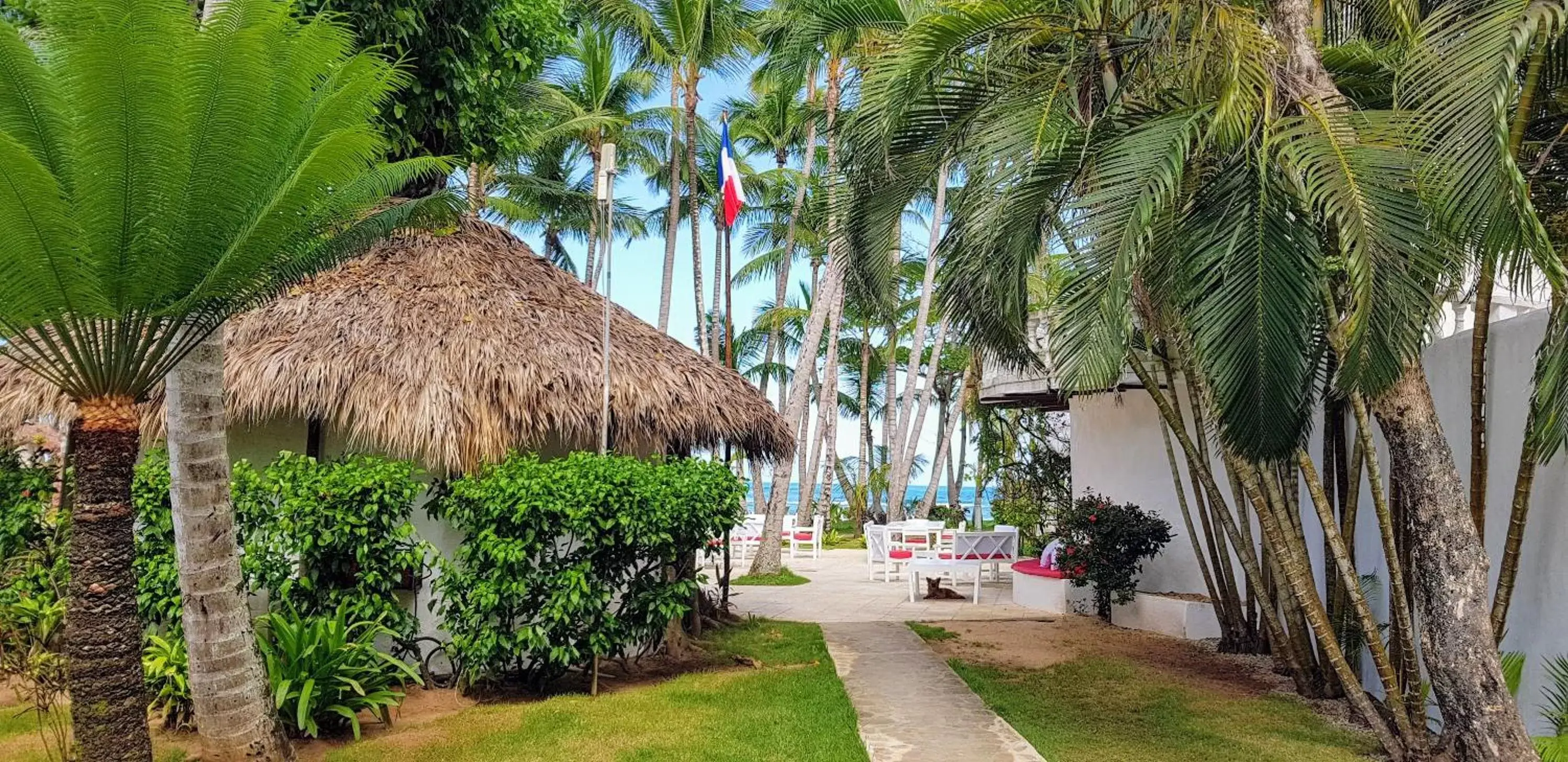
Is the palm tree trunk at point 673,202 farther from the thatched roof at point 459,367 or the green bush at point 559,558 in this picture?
the green bush at point 559,558

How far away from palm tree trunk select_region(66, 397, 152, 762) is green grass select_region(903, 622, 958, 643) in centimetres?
695

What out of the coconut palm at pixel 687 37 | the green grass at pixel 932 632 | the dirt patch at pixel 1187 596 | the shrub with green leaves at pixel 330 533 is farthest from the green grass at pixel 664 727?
the coconut palm at pixel 687 37

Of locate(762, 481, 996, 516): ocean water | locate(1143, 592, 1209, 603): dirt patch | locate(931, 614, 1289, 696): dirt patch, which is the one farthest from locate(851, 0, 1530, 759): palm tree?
locate(762, 481, 996, 516): ocean water

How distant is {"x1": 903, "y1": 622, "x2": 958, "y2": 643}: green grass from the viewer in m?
9.67

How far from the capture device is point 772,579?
603 inches

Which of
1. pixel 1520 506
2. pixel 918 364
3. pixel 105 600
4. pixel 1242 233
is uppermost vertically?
pixel 918 364

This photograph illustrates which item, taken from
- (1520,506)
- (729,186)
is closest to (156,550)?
(729,186)

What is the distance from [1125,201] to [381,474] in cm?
492

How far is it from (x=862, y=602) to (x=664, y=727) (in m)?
6.82

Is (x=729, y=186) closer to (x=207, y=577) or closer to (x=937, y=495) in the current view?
(x=207, y=577)

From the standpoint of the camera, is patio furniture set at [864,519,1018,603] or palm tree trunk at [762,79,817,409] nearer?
patio furniture set at [864,519,1018,603]

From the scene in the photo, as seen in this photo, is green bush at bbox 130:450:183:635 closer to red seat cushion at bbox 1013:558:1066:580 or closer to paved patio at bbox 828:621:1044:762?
paved patio at bbox 828:621:1044:762

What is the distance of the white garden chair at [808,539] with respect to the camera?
19469 millimetres

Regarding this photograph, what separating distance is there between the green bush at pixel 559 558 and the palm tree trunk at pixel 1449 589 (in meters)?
4.45
